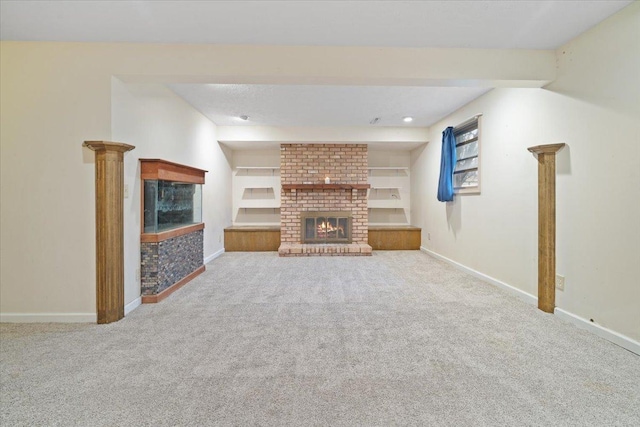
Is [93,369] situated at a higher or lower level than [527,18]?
lower

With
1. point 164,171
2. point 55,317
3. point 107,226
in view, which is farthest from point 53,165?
point 55,317

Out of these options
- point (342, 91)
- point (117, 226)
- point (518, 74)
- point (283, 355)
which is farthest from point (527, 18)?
point (117, 226)

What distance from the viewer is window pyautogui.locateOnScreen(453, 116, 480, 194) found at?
4.14 metres

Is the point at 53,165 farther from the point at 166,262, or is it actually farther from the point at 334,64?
the point at 334,64

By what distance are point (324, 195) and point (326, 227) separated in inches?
26.0

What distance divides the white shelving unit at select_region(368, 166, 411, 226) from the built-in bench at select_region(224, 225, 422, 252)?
0.60 metres

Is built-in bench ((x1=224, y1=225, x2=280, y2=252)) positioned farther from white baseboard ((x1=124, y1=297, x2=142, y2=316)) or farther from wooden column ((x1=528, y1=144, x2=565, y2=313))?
wooden column ((x1=528, y1=144, x2=565, y2=313))

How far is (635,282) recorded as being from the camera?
2.12m

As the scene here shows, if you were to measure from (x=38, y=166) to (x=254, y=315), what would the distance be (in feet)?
7.40

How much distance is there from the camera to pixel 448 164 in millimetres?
4758

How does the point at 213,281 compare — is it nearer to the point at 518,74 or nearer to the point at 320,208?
the point at 320,208

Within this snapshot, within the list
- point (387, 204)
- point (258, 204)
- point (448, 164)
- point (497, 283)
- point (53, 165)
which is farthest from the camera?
point (387, 204)

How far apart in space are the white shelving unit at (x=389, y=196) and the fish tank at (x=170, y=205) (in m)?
3.84

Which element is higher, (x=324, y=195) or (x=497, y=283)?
(x=324, y=195)
